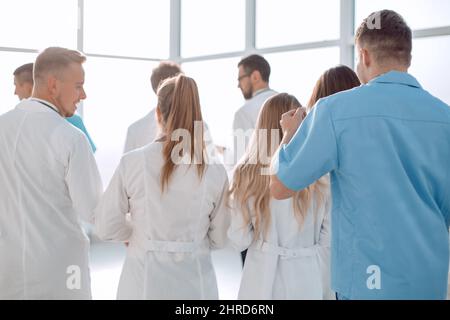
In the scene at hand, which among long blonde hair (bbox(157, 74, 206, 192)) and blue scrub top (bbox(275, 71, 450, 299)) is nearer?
blue scrub top (bbox(275, 71, 450, 299))

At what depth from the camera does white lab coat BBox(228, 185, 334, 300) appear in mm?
2295

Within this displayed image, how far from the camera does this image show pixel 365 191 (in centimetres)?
155

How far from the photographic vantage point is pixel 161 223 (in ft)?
7.32

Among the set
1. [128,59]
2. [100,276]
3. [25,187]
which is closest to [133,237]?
[25,187]

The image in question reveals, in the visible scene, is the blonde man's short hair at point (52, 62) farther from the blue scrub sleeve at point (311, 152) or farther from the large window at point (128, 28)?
the large window at point (128, 28)

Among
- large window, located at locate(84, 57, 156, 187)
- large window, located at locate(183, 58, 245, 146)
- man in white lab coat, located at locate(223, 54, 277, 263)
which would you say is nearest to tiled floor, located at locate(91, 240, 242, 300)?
large window, located at locate(84, 57, 156, 187)

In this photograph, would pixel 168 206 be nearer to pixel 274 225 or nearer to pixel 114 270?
pixel 274 225

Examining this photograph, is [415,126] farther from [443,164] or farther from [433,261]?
[433,261]

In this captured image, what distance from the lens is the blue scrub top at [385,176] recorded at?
154 cm

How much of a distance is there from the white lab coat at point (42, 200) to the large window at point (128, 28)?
4.16m

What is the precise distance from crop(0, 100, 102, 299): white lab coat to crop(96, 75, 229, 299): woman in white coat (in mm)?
133

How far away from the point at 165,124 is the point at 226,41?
4.17m

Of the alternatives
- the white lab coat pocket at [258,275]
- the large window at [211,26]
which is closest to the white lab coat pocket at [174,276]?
the white lab coat pocket at [258,275]

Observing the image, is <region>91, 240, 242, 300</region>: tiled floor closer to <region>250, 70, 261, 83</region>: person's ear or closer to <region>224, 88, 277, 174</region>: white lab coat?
<region>224, 88, 277, 174</region>: white lab coat
